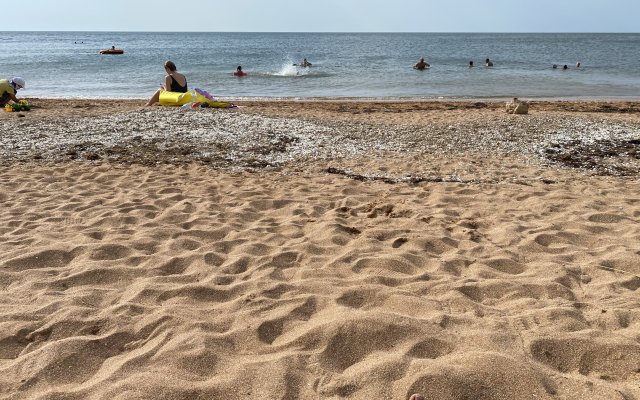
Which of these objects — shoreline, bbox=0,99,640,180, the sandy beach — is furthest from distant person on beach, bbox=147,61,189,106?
the sandy beach

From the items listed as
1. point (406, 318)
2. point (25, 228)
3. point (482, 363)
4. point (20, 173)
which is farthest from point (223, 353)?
point (20, 173)

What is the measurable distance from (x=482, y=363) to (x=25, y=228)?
12.6 feet

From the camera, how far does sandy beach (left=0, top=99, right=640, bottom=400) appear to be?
2.33 metres

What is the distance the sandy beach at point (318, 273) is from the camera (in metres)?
2.33

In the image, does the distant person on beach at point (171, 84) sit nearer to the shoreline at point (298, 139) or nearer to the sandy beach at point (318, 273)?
the shoreline at point (298, 139)

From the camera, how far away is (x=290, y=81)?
73.0ft

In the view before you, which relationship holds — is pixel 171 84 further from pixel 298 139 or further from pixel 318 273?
pixel 318 273

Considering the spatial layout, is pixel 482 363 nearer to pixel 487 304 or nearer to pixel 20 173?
pixel 487 304

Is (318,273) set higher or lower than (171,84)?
lower

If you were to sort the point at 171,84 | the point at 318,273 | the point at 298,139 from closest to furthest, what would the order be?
the point at 318,273 < the point at 298,139 < the point at 171,84

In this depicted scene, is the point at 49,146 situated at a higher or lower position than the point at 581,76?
lower

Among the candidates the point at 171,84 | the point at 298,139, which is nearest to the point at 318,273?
the point at 298,139

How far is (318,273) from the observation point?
3410 millimetres

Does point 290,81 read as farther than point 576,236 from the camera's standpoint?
Yes
